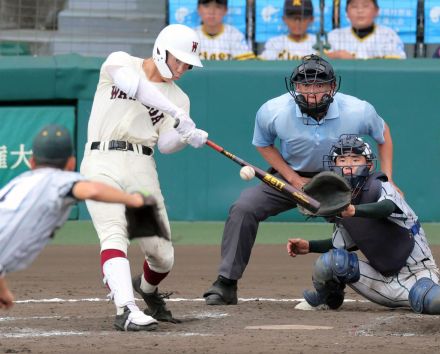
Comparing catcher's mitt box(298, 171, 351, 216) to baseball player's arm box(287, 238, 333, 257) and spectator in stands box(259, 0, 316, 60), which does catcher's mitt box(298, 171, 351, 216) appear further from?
spectator in stands box(259, 0, 316, 60)

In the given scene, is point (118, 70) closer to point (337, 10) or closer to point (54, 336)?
point (54, 336)

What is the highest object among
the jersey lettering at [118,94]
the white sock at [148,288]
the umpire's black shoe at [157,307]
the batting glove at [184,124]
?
the jersey lettering at [118,94]

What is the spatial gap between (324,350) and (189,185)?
238 inches

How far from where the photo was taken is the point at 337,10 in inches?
493

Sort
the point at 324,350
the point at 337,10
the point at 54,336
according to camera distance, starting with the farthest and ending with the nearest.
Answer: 1. the point at 337,10
2. the point at 54,336
3. the point at 324,350

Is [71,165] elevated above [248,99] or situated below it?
above

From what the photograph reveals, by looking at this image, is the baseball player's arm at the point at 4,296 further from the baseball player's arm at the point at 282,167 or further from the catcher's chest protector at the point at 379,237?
the baseball player's arm at the point at 282,167

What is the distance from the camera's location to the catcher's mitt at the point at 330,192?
6.68m

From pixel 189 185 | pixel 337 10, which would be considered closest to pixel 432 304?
pixel 189 185

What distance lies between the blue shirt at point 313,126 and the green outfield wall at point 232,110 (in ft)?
12.6

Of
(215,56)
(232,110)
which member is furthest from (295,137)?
(215,56)

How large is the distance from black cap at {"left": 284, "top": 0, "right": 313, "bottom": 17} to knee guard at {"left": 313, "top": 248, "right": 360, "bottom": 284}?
569 centimetres

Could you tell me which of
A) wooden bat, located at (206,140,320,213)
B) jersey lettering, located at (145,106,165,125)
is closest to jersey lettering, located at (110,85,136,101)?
jersey lettering, located at (145,106,165,125)

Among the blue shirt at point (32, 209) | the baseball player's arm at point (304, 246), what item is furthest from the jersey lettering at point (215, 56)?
the blue shirt at point (32, 209)
